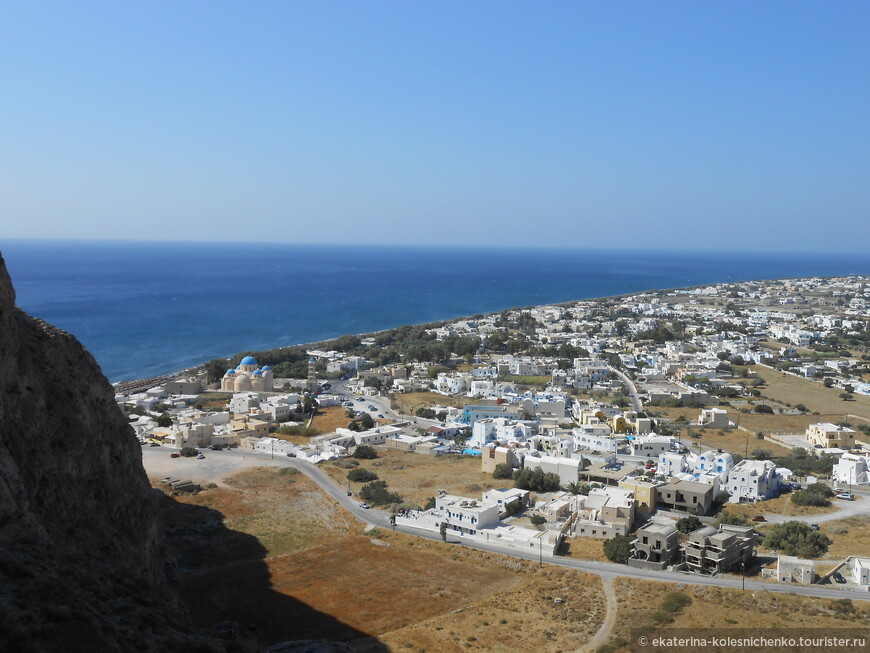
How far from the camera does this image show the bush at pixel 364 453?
32.7m

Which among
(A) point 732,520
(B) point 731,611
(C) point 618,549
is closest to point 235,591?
(C) point 618,549

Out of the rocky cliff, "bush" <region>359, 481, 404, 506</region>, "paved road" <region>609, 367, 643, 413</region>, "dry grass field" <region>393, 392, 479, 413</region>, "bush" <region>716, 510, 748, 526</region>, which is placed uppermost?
the rocky cliff

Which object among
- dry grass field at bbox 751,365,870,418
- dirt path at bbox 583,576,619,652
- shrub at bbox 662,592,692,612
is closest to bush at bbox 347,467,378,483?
Result: dirt path at bbox 583,576,619,652

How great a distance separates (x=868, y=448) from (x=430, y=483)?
2075cm

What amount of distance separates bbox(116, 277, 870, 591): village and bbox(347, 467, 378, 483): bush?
0.32 feet

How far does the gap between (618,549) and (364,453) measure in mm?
15199

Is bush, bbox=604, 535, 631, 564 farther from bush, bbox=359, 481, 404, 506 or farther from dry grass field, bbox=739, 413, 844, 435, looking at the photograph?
dry grass field, bbox=739, 413, 844, 435

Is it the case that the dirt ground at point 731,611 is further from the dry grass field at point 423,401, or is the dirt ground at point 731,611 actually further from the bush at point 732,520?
the dry grass field at point 423,401

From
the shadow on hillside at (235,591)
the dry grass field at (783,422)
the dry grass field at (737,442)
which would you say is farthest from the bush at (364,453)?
the dry grass field at (783,422)

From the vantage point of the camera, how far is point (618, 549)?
66.6ft

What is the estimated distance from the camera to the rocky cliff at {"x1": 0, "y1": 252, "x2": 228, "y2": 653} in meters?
8.49

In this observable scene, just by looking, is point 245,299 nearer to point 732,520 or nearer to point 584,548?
point 584,548

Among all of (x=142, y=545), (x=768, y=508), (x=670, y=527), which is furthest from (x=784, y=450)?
(x=142, y=545)

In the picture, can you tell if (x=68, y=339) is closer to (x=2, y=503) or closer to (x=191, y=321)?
(x=2, y=503)
